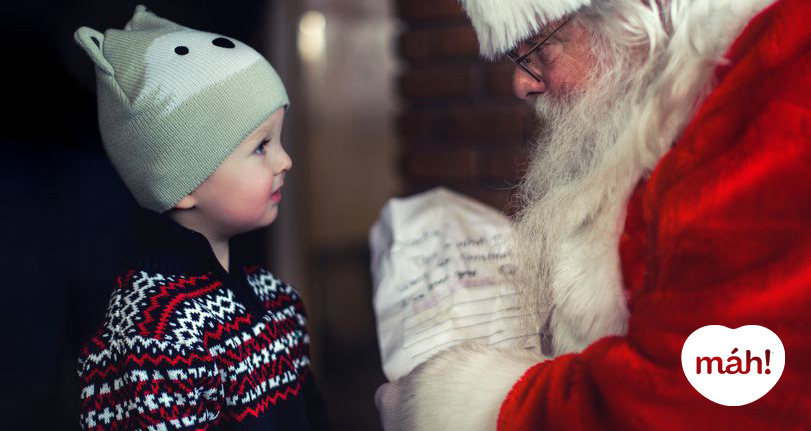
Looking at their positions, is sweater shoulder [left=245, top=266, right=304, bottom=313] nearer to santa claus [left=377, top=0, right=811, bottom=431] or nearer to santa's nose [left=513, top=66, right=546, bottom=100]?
santa claus [left=377, top=0, right=811, bottom=431]

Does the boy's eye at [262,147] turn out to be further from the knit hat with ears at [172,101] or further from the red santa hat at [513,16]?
the red santa hat at [513,16]

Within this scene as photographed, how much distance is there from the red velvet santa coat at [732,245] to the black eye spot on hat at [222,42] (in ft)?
1.95

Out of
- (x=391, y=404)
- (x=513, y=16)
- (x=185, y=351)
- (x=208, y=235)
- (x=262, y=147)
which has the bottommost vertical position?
(x=391, y=404)

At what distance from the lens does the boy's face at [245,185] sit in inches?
37.8

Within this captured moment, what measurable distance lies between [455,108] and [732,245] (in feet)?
4.28

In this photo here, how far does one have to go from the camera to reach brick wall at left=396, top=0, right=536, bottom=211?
1.81m

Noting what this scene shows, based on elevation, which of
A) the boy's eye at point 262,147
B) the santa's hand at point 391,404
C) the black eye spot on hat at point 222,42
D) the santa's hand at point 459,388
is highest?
the black eye spot on hat at point 222,42

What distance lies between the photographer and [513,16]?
80 cm

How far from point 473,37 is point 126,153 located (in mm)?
1092

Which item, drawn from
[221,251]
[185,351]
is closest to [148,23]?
[221,251]

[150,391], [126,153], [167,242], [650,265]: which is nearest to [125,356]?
[150,391]

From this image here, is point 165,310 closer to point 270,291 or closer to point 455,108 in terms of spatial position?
point 270,291

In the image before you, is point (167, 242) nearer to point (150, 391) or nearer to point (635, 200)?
point (150, 391)

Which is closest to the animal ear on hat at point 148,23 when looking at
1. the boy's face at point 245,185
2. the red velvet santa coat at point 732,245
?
the boy's face at point 245,185
